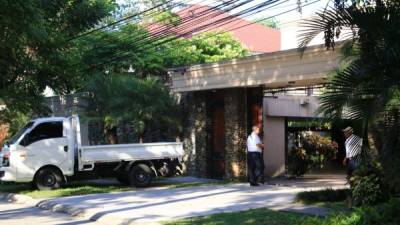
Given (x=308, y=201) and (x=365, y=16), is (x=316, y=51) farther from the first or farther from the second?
(x=365, y=16)

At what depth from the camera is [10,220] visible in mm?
12805

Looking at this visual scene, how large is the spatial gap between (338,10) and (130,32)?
2152 centimetres

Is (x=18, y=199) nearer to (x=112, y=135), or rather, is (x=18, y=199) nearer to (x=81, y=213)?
(x=81, y=213)

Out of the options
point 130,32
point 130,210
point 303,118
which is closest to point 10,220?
point 130,210

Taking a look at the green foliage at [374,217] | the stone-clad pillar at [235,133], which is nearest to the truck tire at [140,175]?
the stone-clad pillar at [235,133]

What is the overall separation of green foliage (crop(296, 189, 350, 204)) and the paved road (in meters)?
4.70

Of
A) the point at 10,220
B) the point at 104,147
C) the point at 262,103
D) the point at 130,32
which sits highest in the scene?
the point at 130,32

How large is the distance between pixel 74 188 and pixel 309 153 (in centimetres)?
975

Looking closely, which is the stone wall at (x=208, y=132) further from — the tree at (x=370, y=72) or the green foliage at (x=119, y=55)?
the tree at (x=370, y=72)

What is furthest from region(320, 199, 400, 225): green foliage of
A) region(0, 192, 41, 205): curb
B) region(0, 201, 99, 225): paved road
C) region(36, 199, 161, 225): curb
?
region(0, 192, 41, 205): curb

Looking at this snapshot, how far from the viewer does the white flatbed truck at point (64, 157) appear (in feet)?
59.4

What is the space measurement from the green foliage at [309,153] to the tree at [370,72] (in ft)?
46.0

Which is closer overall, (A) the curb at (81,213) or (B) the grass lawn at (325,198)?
(A) the curb at (81,213)

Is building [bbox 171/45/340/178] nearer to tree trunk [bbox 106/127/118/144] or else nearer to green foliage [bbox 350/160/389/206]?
tree trunk [bbox 106/127/118/144]
